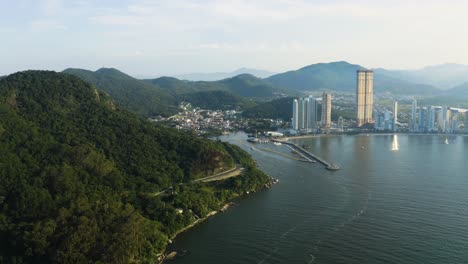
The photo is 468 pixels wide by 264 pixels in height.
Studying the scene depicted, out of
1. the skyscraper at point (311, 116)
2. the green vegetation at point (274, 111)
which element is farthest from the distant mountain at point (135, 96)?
the skyscraper at point (311, 116)

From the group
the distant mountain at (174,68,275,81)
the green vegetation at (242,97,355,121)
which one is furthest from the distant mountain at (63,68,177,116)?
the distant mountain at (174,68,275,81)

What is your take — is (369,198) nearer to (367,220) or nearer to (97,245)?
(367,220)

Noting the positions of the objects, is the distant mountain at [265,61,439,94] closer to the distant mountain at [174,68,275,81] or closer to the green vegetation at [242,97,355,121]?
the green vegetation at [242,97,355,121]

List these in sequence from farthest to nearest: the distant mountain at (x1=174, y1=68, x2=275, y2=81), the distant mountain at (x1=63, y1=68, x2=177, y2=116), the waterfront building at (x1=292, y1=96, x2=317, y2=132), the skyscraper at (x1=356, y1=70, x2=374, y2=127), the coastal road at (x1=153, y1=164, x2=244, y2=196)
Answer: the distant mountain at (x1=174, y1=68, x2=275, y2=81)
the distant mountain at (x1=63, y1=68, x2=177, y2=116)
the skyscraper at (x1=356, y1=70, x2=374, y2=127)
the waterfront building at (x1=292, y1=96, x2=317, y2=132)
the coastal road at (x1=153, y1=164, x2=244, y2=196)

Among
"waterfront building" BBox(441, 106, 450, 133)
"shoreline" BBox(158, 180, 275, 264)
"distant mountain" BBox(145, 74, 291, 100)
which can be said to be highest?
"distant mountain" BBox(145, 74, 291, 100)

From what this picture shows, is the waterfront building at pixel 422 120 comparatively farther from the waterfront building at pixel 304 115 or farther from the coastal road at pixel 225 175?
the coastal road at pixel 225 175

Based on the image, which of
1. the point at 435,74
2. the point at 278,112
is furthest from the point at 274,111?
the point at 435,74

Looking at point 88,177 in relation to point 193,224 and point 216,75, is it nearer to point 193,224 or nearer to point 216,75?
point 193,224

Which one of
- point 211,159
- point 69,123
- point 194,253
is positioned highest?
point 69,123

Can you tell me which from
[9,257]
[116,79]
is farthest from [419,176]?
[116,79]
